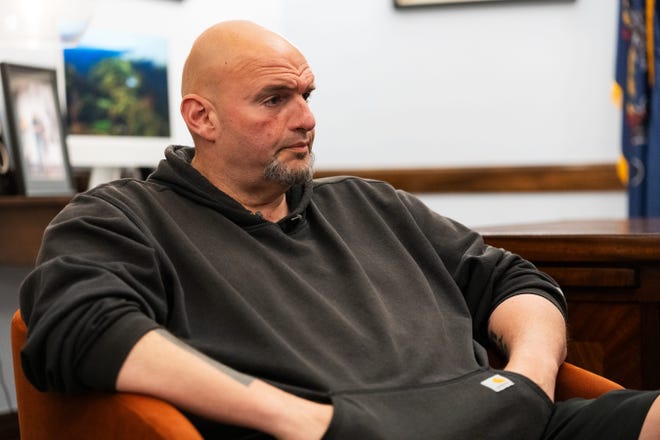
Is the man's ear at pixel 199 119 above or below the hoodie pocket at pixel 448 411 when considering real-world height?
above

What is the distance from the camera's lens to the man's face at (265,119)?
186 centimetres

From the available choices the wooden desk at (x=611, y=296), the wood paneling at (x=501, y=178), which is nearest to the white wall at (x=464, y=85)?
the wood paneling at (x=501, y=178)

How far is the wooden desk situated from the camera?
222cm

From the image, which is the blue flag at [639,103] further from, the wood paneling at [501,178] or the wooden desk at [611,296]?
the wooden desk at [611,296]

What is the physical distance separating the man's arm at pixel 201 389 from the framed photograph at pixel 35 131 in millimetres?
1664

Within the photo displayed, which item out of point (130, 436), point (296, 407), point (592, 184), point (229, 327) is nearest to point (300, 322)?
point (229, 327)

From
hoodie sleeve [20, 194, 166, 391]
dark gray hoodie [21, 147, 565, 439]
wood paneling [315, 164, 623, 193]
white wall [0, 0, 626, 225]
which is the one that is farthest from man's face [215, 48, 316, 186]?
wood paneling [315, 164, 623, 193]

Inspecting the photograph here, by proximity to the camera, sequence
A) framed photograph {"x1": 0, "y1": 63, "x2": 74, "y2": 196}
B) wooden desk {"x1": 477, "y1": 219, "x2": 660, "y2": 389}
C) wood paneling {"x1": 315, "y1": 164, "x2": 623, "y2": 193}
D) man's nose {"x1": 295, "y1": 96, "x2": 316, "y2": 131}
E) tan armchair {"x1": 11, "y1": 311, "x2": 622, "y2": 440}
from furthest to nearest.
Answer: wood paneling {"x1": 315, "y1": 164, "x2": 623, "y2": 193} < framed photograph {"x1": 0, "y1": 63, "x2": 74, "y2": 196} < wooden desk {"x1": 477, "y1": 219, "x2": 660, "y2": 389} < man's nose {"x1": 295, "y1": 96, "x2": 316, "y2": 131} < tan armchair {"x1": 11, "y1": 311, "x2": 622, "y2": 440}

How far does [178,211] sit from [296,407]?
500 mm

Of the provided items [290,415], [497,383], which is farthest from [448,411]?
[290,415]

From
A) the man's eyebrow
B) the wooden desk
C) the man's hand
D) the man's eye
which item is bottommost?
the wooden desk

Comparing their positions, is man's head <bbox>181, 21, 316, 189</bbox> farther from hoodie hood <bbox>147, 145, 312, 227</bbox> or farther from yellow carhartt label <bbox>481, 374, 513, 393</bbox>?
yellow carhartt label <bbox>481, 374, 513, 393</bbox>

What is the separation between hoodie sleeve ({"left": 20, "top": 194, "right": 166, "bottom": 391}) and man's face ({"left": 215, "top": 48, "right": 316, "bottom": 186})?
0.34 m

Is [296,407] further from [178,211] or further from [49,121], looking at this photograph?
[49,121]
